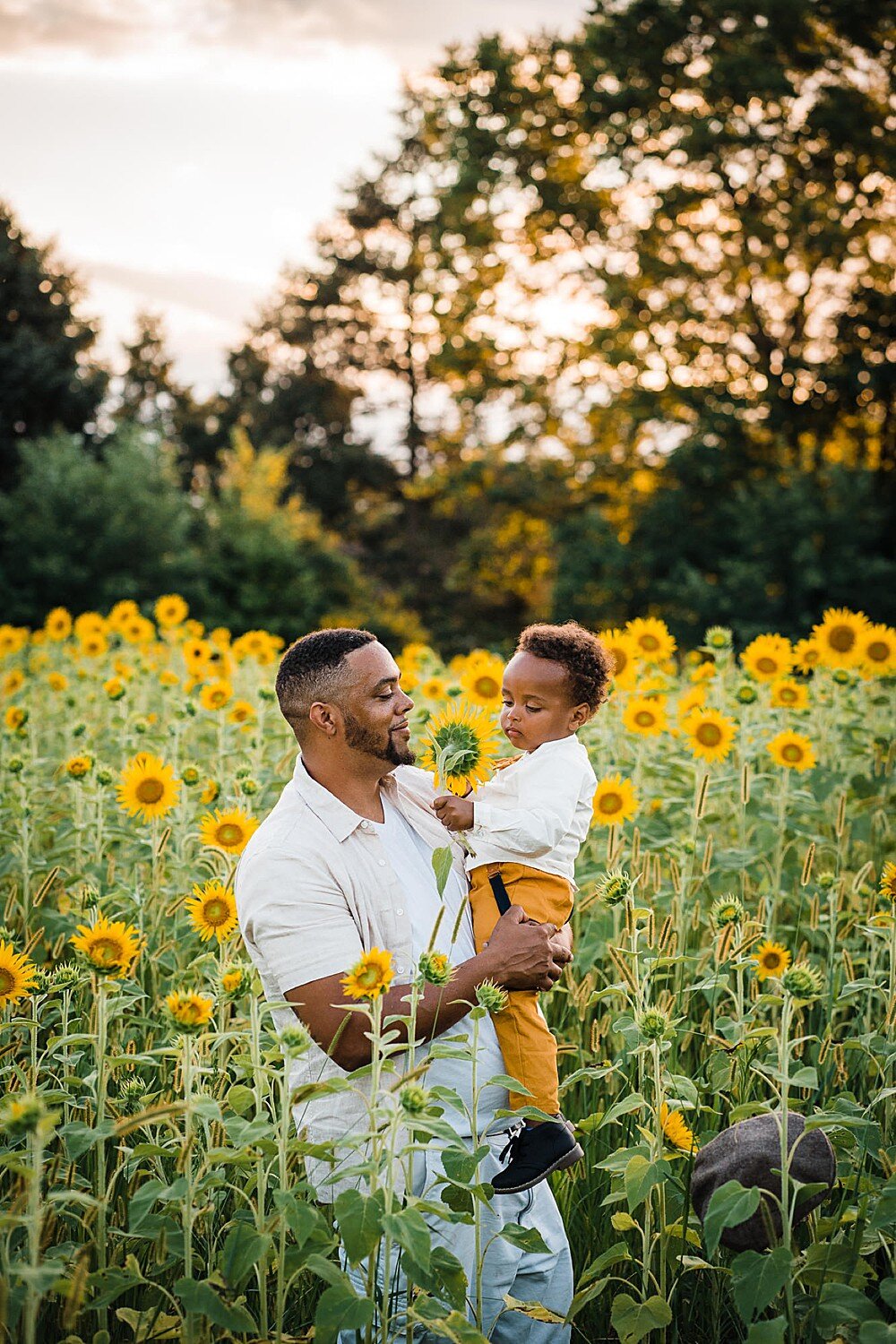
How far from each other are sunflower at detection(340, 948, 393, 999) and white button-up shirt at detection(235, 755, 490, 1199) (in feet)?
0.80

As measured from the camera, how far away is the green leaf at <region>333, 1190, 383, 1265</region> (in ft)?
6.04

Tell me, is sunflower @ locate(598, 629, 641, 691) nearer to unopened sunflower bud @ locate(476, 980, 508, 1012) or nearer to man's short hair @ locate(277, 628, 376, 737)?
man's short hair @ locate(277, 628, 376, 737)

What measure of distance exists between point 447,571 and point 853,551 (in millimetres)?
12572

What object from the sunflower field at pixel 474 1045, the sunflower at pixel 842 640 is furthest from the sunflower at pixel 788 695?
the sunflower at pixel 842 640

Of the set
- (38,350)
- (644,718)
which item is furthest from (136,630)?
(38,350)

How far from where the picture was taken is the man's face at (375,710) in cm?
259

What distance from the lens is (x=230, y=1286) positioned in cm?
197

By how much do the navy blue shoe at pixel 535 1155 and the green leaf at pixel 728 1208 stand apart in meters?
0.44

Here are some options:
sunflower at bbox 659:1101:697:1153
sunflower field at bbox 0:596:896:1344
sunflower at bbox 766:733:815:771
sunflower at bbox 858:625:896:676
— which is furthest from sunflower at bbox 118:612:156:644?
sunflower at bbox 659:1101:697:1153

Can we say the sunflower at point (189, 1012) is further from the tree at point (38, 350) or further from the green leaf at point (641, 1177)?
the tree at point (38, 350)

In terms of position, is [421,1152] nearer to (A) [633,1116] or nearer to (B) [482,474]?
(A) [633,1116]

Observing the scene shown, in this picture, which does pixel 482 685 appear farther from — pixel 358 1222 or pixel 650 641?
pixel 358 1222

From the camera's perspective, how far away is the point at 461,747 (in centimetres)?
241

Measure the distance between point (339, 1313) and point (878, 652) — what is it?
388cm
